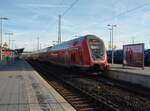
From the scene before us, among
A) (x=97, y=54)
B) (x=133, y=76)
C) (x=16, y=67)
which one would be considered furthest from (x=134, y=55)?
(x=16, y=67)

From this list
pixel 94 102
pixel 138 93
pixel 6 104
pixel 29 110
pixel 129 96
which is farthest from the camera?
pixel 138 93

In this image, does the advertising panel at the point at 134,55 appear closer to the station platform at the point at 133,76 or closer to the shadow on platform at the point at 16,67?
the station platform at the point at 133,76

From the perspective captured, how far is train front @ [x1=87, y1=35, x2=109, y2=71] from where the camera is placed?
2873 cm

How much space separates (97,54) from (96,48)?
1.66 ft

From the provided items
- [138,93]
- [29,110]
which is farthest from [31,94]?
[138,93]

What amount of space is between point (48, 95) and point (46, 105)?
2964mm

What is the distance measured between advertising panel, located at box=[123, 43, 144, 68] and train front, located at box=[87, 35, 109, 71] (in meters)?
2.66

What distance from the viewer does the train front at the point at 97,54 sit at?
94.3 ft

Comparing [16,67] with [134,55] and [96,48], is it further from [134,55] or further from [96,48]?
[134,55]

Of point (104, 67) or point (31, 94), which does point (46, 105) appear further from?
point (104, 67)

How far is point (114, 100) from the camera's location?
15453mm

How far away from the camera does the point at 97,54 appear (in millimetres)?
29438

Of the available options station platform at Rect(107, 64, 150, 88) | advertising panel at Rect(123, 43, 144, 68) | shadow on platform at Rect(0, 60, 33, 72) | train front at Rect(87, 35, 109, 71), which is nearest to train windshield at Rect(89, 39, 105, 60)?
train front at Rect(87, 35, 109, 71)

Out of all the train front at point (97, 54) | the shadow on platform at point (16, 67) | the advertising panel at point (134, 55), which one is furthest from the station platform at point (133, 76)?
the shadow on platform at point (16, 67)
